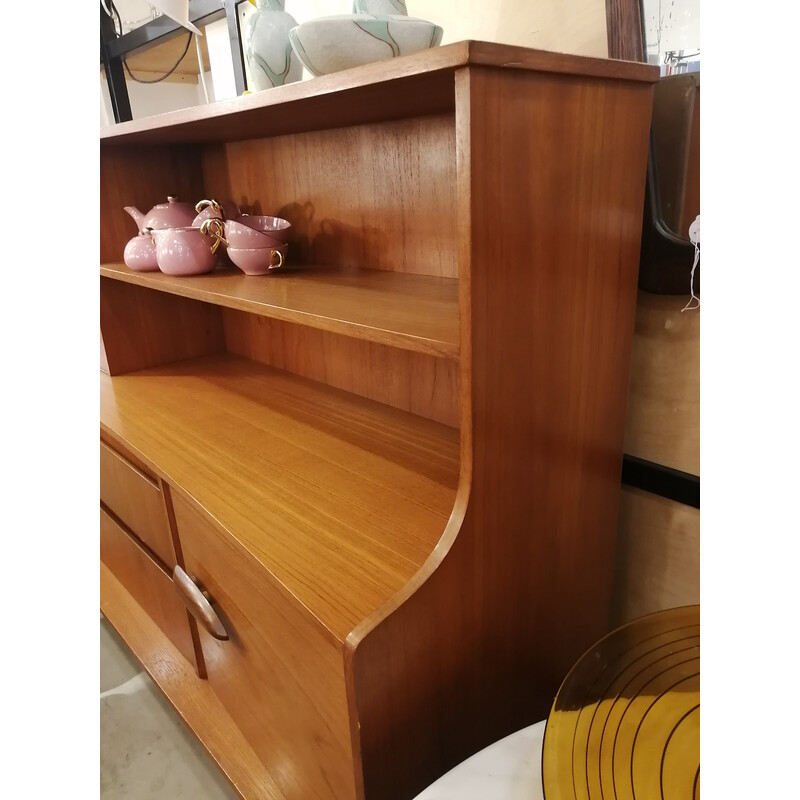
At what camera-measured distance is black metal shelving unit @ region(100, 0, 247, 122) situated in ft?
4.87

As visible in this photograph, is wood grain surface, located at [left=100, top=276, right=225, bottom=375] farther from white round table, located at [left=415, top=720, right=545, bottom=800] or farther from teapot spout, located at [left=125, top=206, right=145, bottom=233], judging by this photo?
white round table, located at [left=415, top=720, right=545, bottom=800]

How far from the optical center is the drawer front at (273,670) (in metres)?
0.76

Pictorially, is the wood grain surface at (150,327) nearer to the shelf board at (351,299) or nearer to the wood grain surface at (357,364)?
the wood grain surface at (357,364)

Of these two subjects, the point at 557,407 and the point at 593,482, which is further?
the point at 593,482

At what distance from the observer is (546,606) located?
0.90 m

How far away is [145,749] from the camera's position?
144 cm

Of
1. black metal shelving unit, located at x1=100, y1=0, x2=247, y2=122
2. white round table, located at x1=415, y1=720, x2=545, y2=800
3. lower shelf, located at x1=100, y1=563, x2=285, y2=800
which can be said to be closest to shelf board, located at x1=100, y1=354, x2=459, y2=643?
white round table, located at x1=415, y1=720, x2=545, y2=800

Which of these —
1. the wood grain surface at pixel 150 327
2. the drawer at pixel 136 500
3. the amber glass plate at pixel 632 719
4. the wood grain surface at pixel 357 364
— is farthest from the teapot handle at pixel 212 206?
the amber glass plate at pixel 632 719

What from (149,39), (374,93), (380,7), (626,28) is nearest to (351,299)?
(374,93)

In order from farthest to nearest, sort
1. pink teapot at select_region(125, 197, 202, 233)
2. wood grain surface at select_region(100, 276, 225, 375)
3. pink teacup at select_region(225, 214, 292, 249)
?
wood grain surface at select_region(100, 276, 225, 375) < pink teapot at select_region(125, 197, 202, 233) < pink teacup at select_region(225, 214, 292, 249)

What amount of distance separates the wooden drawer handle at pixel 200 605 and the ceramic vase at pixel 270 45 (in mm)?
843

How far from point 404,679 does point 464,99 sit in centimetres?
63
